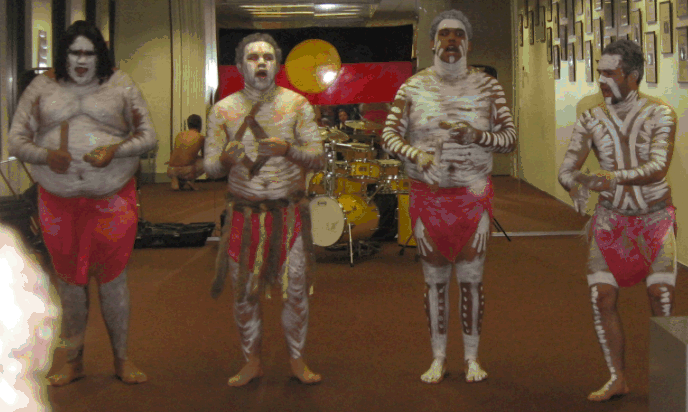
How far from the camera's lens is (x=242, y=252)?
3.22 metres

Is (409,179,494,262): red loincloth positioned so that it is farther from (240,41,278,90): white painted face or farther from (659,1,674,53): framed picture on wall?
(659,1,674,53): framed picture on wall

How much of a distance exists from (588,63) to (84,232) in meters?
5.75

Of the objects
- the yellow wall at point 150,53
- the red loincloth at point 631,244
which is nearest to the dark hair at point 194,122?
the yellow wall at point 150,53

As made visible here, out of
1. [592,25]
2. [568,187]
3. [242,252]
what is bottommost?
[242,252]

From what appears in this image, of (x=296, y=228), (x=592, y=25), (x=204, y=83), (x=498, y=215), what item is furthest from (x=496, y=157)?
(x=296, y=228)

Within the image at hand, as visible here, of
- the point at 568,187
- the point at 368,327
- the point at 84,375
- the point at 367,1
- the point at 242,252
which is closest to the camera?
the point at 568,187

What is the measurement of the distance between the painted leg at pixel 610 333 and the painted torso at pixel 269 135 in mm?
1216

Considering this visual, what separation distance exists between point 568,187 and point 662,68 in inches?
140

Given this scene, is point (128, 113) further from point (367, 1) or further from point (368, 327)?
point (367, 1)

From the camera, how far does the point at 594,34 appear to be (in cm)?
737

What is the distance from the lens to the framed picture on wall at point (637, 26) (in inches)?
245

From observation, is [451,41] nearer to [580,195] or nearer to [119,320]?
[580,195]

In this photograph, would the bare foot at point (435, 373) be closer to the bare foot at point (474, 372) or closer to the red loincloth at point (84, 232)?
the bare foot at point (474, 372)

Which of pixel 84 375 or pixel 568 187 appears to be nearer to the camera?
pixel 568 187
